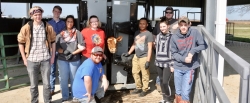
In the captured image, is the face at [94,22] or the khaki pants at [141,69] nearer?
the face at [94,22]

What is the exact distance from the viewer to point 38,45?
140 inches

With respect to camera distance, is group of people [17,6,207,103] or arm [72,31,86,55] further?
arm [72,31,86,55]

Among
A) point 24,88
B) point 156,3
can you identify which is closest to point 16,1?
point 156,3

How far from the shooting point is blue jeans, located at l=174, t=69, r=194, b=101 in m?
3.15

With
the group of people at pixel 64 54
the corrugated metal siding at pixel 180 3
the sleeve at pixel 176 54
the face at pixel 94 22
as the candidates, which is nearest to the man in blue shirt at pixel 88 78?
the group of people at pixel 64 54

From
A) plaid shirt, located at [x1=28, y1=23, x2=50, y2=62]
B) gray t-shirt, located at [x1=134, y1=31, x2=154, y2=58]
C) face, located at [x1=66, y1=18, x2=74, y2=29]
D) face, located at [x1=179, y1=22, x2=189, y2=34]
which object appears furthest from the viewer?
gray t-shirt, located at [x1=134, y1=31, x2=154, y2=58]

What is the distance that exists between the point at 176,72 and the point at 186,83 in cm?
18

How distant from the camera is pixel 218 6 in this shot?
136 inches

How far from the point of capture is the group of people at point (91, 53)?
312 cm

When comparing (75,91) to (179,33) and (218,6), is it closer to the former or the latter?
(179,33)

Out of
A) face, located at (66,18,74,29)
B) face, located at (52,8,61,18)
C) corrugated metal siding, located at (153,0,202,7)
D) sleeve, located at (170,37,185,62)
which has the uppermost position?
corrugated metal siding, located at (153,0,202,7)

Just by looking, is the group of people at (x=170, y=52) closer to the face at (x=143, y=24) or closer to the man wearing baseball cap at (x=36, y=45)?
the face at (x=143, y=24)

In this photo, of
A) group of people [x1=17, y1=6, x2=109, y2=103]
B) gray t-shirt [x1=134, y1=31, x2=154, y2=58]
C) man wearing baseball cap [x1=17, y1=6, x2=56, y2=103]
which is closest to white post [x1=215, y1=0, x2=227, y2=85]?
gray t-shirt [x1=134, y1=31, x2=154, y2=58]

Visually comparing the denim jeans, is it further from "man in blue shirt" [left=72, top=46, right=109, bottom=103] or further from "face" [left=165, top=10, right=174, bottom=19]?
"face" [left=165, top=10, right=174, bottom=19]
